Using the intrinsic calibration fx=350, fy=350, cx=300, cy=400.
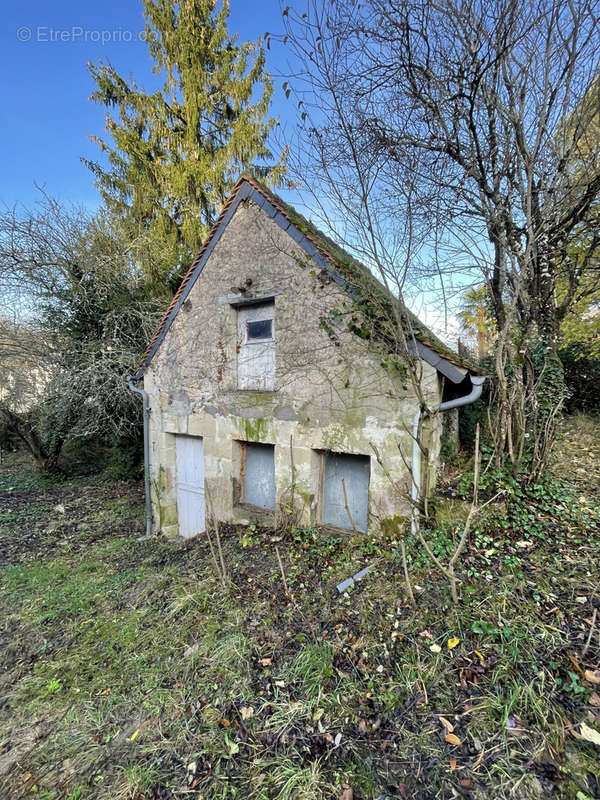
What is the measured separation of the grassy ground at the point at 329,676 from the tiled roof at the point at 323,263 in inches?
84.0

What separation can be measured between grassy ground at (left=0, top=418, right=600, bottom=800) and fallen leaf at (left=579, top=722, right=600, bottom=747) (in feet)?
0.05

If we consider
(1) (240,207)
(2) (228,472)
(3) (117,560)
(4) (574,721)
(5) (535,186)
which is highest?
(1) (240,207)

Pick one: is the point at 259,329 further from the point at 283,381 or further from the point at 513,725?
the point at 513,725

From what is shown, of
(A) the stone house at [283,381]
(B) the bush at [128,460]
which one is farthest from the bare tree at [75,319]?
(A) the stone house at [283,381]

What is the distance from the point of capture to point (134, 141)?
1277cm

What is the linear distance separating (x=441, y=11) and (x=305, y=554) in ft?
26.5

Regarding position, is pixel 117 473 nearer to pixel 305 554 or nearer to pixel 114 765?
pixel 305 554

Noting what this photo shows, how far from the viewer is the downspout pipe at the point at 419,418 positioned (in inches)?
189

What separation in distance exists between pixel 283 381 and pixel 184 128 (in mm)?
12785

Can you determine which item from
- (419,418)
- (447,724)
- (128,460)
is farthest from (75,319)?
(447,724)

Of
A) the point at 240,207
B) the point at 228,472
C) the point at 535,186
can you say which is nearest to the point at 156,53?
the point at 240,207

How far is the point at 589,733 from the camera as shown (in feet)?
7.65

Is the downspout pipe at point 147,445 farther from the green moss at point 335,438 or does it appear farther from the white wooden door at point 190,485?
the green moss at point 335,438

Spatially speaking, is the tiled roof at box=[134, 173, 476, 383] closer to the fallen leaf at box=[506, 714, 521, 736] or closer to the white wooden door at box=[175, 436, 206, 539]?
the white wooden door at box=[175, 436, 206, 539]
